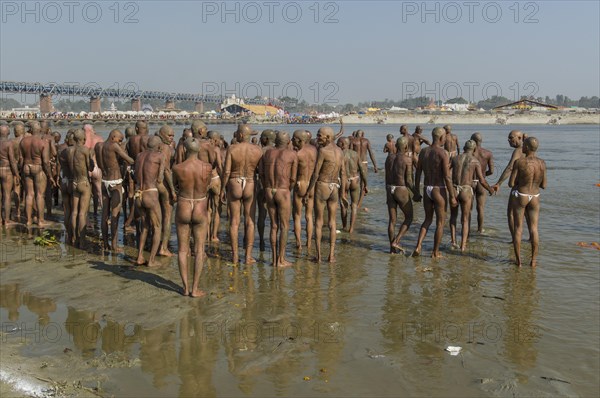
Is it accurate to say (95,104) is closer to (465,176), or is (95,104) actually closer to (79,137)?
(79,137)

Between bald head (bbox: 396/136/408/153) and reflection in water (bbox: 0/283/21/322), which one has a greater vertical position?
bald head (bbox: 396/136/408/153)

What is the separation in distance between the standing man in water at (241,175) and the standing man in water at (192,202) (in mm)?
1353

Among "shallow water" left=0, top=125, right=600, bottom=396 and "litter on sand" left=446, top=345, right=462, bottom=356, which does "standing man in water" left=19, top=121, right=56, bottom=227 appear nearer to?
"shallow water" left=0, top=125, right=600, bottom=396

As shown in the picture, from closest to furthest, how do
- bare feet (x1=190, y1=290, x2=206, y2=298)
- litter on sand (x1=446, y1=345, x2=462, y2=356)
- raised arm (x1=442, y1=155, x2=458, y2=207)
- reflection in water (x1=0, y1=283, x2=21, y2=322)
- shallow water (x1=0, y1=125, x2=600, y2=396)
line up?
shallow water (x1=0, y1=125, x2=600, y2=396) → litter on sand (x1=446, y1=345, x2=462, y2=356) → reflection in water (x1=0, y1=283, x2=21, y2=322) → bare feet (x1=190, y1=290, x2=206, y2=298) → raised arm (x1=442, y1=155, x2=458, y2=207)

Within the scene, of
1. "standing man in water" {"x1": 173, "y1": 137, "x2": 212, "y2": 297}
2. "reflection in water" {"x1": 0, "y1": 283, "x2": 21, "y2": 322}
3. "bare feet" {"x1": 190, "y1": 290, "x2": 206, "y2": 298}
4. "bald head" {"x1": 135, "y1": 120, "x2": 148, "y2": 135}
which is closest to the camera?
"reflection in water" {"x1": 0, "y1": 283, "x2": 21, "y2": 322}

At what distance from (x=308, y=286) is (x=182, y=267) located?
2030 mm

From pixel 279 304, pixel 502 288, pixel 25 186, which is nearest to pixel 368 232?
pixel 502 288

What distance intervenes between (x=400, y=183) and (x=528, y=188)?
234 cm

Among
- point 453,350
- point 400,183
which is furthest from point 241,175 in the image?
point 453,350

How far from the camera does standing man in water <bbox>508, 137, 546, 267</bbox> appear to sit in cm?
973

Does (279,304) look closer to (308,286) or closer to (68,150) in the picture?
→ (308,286)

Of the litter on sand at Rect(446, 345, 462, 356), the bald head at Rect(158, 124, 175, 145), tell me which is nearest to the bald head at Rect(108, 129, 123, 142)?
the bald head at Rect(158, 124, 175, 145)

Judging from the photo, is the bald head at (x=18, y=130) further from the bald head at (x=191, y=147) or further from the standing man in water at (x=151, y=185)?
the bald head at (x=191, y=147)

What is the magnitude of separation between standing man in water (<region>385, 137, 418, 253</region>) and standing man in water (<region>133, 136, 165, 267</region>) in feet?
14.5
